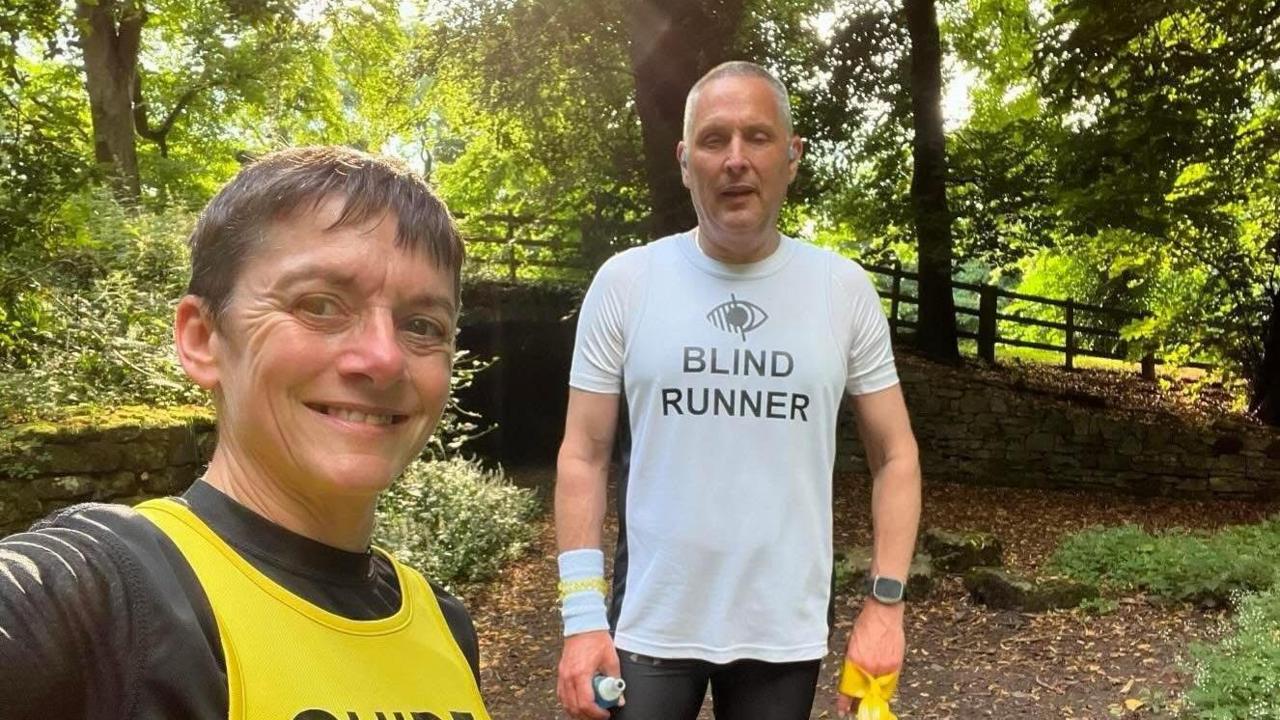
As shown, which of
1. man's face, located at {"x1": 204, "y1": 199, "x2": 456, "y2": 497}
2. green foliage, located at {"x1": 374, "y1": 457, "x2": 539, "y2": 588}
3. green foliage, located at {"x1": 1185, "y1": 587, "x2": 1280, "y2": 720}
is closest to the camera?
man's face, located at {"x1": 204, "y1": 199, "x2": 456, "y2": 497}

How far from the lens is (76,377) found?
5.96m

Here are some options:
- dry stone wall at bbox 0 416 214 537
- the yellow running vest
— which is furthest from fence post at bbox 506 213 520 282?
the yellow running vest

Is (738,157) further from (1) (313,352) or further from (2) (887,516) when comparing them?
(1) (313,352)

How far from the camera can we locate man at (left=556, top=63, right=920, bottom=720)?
2014 millimetres

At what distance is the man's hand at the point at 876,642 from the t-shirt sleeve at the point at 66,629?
5.01 feet

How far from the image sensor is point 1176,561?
21.8ft

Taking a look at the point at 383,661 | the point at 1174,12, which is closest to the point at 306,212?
the point at 383,661

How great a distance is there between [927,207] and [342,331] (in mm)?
12205

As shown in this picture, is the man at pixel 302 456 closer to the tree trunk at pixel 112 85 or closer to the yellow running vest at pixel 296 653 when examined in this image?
the yellow running vest at pixel 296 653

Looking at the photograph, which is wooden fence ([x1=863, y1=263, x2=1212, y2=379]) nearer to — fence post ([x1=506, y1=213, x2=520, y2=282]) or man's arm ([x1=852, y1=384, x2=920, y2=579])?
fence post ([x1=506, y1=213, x2=520, y2=282])

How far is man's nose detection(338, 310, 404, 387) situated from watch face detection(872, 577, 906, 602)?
54.6 inches

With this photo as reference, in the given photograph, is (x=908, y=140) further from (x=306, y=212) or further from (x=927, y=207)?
(x=306, y=212)

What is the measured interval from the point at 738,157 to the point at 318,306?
1254 millimetres

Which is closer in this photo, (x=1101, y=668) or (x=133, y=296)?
(x=1101, y=668)
